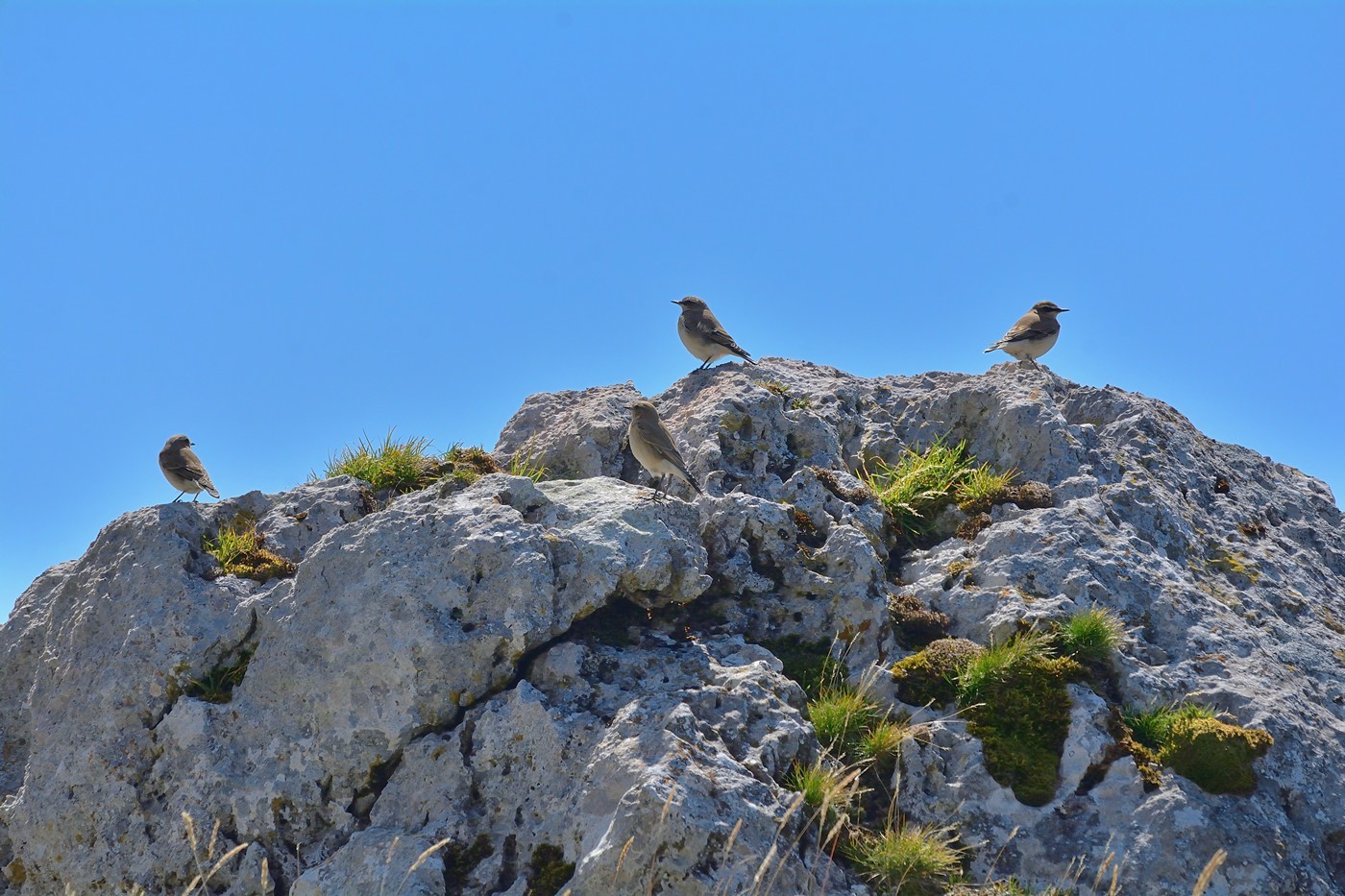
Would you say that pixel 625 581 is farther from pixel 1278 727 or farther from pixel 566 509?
pixel 1278 727

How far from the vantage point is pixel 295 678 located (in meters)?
10.2

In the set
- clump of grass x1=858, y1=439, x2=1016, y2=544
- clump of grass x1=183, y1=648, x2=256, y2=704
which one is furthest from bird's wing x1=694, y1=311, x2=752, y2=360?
clump of grass x1=183, y1=648, x2=256, y2=704

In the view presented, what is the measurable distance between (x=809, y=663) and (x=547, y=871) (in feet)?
11.2

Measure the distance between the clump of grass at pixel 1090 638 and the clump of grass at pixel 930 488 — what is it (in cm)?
244

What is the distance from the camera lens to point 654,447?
41.5ft

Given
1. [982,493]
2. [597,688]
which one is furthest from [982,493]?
[597,688]

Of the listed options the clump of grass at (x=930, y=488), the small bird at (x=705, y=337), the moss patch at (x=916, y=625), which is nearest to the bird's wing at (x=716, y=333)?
the small bird at (x=705, y=337)

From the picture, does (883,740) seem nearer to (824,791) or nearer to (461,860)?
(824,791)

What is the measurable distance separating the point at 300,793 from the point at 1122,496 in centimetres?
943

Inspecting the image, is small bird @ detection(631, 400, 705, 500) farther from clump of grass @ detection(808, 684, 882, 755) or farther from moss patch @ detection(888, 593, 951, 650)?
clump of grass @ detection(808, 684, 882, 755)

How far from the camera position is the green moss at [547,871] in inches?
334

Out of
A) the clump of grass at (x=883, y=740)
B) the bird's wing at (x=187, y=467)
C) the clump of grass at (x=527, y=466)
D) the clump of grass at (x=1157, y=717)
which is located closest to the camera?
the clump of grass at (x=883, y=740)

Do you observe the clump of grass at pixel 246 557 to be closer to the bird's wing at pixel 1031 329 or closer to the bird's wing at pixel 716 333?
the bird's wing at pixel 716 333

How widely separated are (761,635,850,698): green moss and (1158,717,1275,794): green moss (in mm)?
2971
